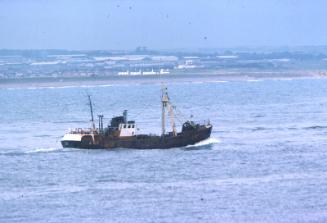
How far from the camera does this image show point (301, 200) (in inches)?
2162

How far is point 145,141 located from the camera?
7969cm

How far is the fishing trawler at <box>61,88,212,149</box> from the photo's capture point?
7988 centimetres

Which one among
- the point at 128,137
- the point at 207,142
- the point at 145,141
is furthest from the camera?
the point at 207,142

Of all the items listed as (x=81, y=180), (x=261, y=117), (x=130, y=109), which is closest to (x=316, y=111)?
(x=261, y=117)

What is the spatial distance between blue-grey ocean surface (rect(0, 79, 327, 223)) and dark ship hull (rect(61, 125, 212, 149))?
808 millimetres

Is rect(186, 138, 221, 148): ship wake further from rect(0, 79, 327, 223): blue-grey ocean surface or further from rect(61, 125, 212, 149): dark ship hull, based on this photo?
rect(0, 79, 327, 223): blue-grey ocean surface

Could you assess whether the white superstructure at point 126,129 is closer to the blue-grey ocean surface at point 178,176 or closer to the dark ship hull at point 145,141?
the dark ship hull at point 145,141

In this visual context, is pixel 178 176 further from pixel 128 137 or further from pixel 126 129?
pixel 126 129

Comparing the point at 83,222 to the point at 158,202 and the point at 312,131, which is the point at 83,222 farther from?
the point at 312,131

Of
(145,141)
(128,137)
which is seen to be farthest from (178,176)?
(128,137)

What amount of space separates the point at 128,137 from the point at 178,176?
53.7 feet

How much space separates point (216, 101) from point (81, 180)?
79.9 m

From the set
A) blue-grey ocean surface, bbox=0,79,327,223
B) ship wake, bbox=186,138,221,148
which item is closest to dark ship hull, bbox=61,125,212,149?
ship wake, bbox=186,138,221,148

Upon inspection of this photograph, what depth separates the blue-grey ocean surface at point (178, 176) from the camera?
5347 cm
